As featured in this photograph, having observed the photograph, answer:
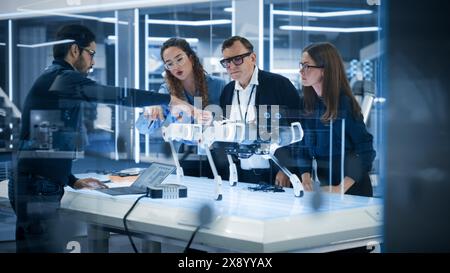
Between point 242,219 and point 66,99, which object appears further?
point 66,99

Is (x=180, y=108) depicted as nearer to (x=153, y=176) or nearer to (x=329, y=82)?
(x=153, y=176)

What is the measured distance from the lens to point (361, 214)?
2.19 meters

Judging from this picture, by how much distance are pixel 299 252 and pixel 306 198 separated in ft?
0.90

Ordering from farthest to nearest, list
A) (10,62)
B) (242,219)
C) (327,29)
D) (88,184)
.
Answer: (88,184) → (10,62) → (327,29) → (242,219)

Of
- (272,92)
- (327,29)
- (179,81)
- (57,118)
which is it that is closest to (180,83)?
(179,81)

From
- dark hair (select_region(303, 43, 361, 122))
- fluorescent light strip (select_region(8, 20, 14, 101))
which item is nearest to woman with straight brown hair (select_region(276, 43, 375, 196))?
dark hair (select_region(303, 43, 361, 122))

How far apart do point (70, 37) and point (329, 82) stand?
963 millimetres

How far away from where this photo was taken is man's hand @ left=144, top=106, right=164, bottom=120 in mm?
2293

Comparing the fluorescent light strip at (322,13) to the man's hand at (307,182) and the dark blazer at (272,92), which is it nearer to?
the dark blazer at (272,92)

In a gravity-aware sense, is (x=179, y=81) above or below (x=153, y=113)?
above

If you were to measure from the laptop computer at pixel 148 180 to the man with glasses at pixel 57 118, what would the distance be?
10 cm

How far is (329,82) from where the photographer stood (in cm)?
224

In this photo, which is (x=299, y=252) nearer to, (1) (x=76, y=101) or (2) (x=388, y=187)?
(2) (x=388, y=187)

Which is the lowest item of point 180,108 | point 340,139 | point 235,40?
point 340,139
